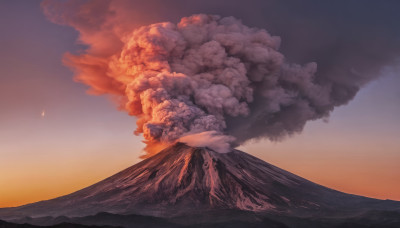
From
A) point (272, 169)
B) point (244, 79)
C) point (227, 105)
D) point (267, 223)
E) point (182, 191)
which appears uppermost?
point (244, 79)

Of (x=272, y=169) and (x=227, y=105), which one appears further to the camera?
(x=272, y=169)

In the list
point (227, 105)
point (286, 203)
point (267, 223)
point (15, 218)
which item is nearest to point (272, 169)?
point (286, 203)

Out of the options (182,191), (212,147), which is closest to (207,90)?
(212,147)

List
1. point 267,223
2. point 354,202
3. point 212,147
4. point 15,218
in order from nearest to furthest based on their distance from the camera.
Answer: point 267,223 < point 15,218 < point 212,147 < point 354,202

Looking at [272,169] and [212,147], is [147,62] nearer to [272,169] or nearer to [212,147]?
[212,147]

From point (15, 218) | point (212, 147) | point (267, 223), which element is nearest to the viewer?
point (267, 223)

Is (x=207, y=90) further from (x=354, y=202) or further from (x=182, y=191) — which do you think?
(x=354, y=202)

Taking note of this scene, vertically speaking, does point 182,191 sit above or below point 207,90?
below
